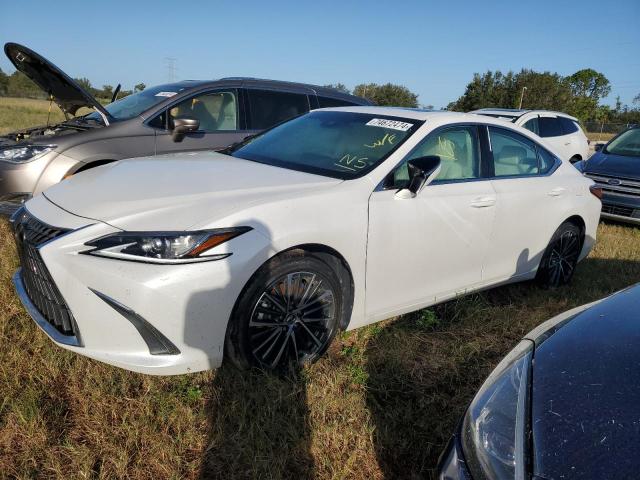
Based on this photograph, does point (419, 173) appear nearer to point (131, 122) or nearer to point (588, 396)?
point (588, 396)

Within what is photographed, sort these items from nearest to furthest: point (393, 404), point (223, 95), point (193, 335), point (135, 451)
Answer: point (135, 451) → point (193, 335) → point (393, 404) → point (223, 95)

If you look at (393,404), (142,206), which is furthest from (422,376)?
(142,206)

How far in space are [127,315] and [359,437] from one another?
1.19 m

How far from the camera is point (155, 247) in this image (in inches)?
87.4

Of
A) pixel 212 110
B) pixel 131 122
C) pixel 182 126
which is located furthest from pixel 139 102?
pixel 182 126

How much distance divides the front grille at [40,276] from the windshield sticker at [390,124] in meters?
2.05

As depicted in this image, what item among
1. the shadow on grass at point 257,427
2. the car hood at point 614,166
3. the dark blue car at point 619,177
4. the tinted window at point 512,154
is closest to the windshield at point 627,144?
the dark blue car at point 619,177

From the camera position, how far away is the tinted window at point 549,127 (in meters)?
10.3

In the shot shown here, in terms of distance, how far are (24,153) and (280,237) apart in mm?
3179

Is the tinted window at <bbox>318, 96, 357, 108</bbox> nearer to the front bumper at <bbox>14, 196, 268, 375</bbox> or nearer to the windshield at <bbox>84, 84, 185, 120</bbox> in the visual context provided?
the windshield at <bbox>84, 84, 185, 120</bbox>

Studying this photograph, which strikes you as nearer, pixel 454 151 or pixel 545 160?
pixel 454 151

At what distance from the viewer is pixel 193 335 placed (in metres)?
2.29

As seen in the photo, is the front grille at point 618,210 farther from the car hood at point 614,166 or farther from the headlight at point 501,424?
the headlight at point 501,424

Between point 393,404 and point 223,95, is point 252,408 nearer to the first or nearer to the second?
point 393,404
